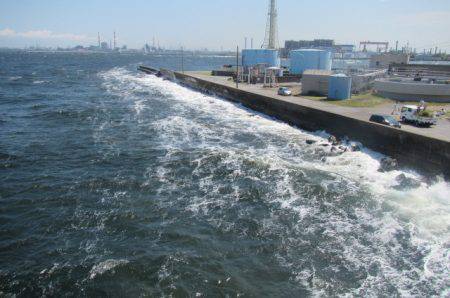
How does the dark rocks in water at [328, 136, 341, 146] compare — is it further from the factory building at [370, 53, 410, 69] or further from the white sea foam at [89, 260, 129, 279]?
the factory building at [370, 53, 410, 69]

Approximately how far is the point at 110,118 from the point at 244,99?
19.8m

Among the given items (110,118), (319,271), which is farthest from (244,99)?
(319,271)

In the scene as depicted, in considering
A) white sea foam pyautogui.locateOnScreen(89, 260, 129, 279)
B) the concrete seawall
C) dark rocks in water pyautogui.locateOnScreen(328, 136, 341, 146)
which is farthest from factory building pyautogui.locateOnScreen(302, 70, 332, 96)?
white sea foam pyautogui.locateOnScreen(89, 260, 129, 279)

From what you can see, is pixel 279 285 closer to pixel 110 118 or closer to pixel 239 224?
pixel 239 224

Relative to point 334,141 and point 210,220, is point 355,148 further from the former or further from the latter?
point 210,220

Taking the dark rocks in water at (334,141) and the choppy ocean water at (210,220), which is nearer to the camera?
the choppy ocean water at (210,220)

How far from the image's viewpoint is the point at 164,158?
28250 mm

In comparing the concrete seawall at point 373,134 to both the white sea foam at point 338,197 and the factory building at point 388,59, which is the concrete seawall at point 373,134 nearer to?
the white sea foam at point 338,197

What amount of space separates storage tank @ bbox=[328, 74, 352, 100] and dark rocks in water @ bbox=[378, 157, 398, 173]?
66.1 feet

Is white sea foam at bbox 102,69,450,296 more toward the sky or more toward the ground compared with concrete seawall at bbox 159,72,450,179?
more toward the ground

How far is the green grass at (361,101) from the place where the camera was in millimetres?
42278

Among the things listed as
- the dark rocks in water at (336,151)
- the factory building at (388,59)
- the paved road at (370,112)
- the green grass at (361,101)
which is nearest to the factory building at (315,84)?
the green grass at (361,101)

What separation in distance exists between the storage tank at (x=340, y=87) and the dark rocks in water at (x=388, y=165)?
2016 centimetres

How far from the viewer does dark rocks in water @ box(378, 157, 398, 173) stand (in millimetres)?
26297
